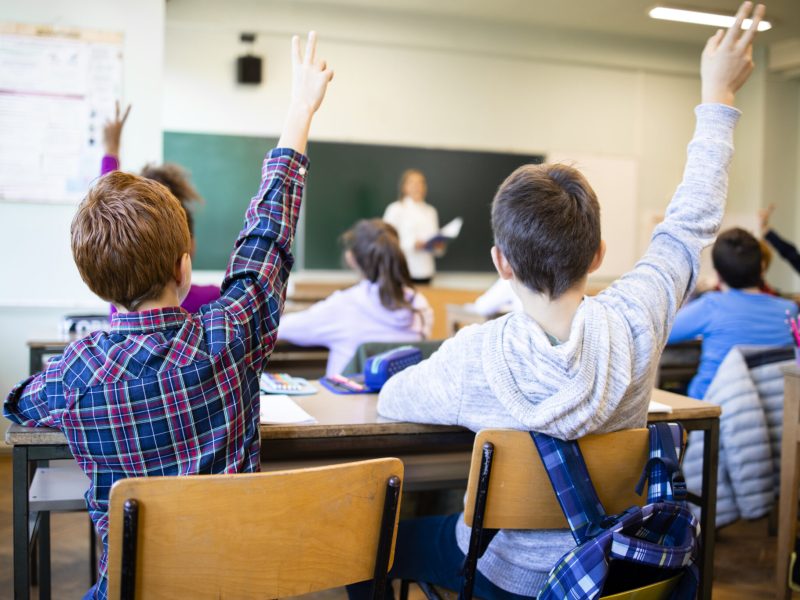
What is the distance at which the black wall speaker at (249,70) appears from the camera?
620 centimetres

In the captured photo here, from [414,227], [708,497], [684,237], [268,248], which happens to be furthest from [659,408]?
[414,227]

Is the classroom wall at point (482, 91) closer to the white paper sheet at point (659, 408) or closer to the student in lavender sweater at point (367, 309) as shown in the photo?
the student in lavender sweater at point (367, 309)

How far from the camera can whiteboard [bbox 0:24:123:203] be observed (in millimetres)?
3908

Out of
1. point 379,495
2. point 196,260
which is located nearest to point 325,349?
point 379,495

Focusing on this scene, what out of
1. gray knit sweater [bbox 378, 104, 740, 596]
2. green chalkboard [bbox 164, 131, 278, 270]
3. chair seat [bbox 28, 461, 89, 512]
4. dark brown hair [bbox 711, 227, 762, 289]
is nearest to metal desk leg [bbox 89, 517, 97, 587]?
chair seat [bbox 28, 461, 89, 512]

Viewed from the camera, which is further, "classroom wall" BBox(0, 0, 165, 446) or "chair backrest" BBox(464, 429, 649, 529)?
"classroom wall" BBox(0, 0, 165, 446)

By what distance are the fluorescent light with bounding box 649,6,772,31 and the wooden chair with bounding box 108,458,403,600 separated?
6118mm

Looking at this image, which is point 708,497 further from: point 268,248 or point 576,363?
point 268,248

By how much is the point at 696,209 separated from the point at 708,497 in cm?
80

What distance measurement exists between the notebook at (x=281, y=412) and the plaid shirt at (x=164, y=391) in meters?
0.20

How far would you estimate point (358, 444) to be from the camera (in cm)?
154

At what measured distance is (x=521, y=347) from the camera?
4.17 ft

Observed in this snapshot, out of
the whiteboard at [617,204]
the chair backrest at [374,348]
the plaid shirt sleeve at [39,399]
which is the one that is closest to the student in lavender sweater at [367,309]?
the chair backrest at [374,348]

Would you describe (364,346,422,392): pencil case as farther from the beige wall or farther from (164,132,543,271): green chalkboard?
the beige wall
